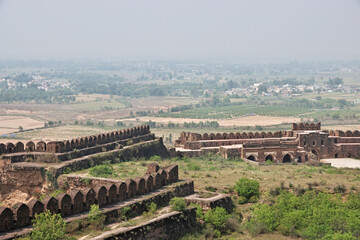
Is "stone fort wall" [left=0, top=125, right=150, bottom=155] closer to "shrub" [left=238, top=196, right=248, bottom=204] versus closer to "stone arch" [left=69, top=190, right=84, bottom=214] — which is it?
"shrub" [left=238, top=196, right=248, bottom=204]

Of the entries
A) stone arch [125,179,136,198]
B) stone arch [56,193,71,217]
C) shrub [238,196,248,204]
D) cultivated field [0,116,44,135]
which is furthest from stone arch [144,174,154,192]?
cultivated field [0,116,44,135]

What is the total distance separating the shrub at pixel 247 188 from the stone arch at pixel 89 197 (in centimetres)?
759

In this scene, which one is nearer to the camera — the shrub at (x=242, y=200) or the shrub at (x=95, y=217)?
the shrub at (x=95, y=217)

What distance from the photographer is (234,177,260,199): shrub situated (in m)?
25.2

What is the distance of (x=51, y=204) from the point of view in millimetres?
17938

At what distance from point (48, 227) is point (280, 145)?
878 inches

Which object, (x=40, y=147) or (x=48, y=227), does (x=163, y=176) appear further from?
(x=40, y=147)

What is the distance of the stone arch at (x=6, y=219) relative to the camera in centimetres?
1658

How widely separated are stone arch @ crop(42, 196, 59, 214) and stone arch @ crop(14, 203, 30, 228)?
25.2 inches

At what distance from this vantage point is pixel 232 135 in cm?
3909

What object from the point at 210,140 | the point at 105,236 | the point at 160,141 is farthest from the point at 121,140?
the point at 105,236

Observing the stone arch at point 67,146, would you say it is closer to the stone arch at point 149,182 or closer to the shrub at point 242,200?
the stone arch at point 149,182

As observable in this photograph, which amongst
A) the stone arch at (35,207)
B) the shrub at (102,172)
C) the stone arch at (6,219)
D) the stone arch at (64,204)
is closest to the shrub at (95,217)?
the stone arch at (64,204)

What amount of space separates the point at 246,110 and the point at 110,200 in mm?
82105
